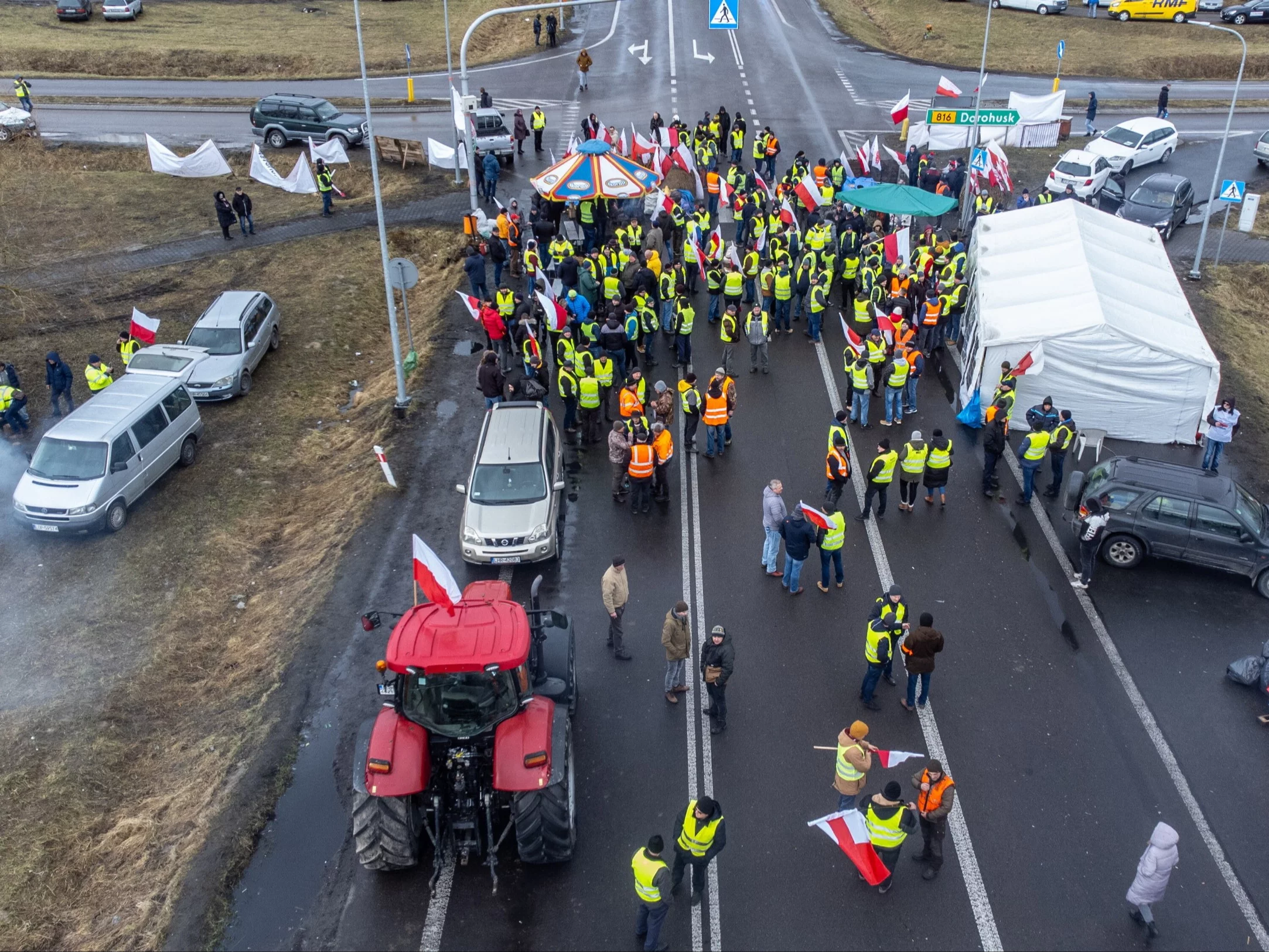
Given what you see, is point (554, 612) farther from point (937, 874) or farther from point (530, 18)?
point (530, 18)

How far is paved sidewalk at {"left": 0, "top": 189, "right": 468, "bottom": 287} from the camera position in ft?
89.2

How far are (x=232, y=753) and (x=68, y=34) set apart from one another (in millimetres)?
49289

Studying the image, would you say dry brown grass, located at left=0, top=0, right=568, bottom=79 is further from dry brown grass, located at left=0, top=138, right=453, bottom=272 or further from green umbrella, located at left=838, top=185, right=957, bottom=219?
green umbrella, located at left=838, top=185, right=957, bottom=219

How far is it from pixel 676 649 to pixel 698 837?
326 cm

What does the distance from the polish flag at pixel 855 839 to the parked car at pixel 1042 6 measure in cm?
5328

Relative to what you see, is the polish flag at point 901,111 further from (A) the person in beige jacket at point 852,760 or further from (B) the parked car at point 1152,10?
(B) the parked car at point 1152,10

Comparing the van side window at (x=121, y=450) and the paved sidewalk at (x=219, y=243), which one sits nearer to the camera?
the van side window at (x=121, y=450)

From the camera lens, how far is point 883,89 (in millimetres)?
43031

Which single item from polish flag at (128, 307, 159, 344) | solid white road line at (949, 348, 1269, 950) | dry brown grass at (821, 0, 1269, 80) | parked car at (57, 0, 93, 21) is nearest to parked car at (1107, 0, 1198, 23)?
dry brown grass at (821, 0, 1269, 80)

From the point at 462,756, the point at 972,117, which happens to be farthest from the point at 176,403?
the point at 972,117

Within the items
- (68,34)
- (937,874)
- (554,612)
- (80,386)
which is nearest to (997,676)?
(937,874)

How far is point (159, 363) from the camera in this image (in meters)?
20.6

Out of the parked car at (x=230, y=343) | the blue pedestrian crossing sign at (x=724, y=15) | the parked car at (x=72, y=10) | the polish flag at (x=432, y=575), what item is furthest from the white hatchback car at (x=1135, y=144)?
the parked car at (x=72, y=10)

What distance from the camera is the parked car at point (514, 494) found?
15250 mm
